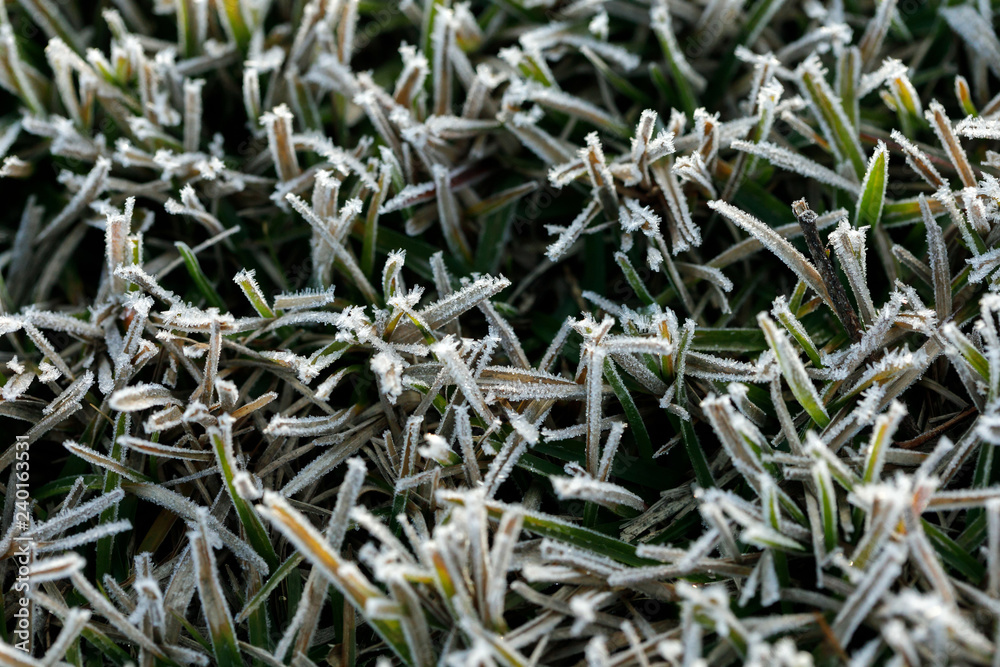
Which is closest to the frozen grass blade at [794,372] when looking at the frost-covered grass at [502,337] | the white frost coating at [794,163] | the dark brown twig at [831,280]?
the frost-covered grass at [502,337]

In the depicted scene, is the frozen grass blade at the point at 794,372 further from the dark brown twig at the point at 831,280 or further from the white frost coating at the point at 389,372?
the white frost coating at the point at 389,372

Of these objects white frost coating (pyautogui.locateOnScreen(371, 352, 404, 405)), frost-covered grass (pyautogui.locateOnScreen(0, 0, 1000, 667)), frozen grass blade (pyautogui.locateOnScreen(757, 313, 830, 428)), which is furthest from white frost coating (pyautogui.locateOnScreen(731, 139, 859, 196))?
white frost coating (pyautogui.locateOnScreen(371, 352, 404, 405))

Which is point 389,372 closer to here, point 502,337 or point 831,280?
point 502,337

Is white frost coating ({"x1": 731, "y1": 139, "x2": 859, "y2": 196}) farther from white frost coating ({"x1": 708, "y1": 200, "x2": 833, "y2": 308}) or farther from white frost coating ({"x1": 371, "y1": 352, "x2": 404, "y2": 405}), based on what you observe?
white frost coating ({"x1": 371, "y1": 352, "x2": 404, "y2": 405})

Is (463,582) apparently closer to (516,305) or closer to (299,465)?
(299,465)

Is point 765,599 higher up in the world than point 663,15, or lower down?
lower down

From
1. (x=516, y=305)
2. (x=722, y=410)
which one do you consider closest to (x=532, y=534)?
(x=722, y=410)

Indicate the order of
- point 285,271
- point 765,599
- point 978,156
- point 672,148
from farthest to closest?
point 285,271 < point 978,156 < point 672,148 < point 765,599

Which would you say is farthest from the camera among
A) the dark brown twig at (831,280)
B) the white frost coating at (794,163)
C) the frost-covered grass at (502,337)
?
the white frost coating at (794,163)
